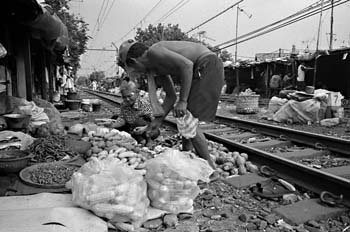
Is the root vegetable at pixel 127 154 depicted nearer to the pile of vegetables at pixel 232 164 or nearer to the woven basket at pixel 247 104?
the pile of vegetables at pixel 232 164

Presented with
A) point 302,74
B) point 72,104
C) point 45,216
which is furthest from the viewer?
point 302,74

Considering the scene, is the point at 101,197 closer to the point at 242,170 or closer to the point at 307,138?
the point at 242,170

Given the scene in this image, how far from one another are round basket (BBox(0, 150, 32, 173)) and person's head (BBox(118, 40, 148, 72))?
65.4 inches

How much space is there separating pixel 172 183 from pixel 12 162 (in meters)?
2.02

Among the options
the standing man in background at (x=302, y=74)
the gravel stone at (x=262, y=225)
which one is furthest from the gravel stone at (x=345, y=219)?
the standing man in background at (x=302, y=74)

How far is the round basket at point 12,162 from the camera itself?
11.8 feet

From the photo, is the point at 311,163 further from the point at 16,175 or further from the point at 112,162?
the point at 16,175

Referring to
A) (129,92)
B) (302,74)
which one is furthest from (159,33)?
(129,92)

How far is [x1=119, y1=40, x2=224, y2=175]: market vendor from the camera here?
3.34 m

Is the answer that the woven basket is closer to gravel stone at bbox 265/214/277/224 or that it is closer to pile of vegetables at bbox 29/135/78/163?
pile of vegetables at bbox 29/135/78/163

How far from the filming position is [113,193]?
244 cm

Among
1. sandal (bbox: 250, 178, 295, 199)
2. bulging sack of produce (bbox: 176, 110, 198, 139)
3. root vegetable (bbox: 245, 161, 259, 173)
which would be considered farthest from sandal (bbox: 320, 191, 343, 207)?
bulging sack of produce (bbox: 176, 110, 198, 139)

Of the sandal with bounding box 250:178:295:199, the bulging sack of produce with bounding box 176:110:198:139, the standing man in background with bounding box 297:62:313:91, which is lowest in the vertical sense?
the sandal with bounding box 250:178:295:199

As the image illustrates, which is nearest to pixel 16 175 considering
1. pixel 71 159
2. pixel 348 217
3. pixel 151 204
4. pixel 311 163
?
pixel 71 159
